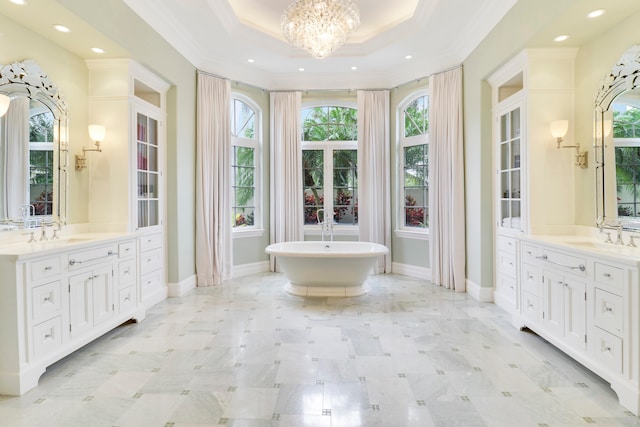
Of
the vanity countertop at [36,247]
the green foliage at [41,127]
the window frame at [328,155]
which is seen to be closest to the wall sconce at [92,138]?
the green foliage at [41,127]

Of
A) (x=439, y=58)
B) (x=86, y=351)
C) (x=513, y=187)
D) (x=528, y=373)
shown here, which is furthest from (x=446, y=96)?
(x=86, y=351)

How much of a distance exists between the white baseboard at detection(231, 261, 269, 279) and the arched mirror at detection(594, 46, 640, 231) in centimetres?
462

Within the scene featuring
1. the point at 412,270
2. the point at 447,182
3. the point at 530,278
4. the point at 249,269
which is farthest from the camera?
the point at 249,269

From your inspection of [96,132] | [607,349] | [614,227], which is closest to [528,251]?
[614,227]

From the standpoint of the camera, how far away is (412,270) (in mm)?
5836

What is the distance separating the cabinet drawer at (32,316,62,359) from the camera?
2.46 m

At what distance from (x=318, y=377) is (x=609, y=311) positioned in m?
1.90

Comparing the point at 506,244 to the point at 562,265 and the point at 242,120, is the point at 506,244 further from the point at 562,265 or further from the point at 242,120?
the point at 242,120

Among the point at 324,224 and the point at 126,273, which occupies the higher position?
the point at 324,224

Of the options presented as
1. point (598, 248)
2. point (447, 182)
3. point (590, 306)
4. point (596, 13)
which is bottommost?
point (590, 306)

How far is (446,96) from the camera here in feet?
16.8

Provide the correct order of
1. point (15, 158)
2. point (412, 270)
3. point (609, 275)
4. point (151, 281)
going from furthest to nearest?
point (412, 270)
point (151, 281)
point (15, 158)
point (609, 275)

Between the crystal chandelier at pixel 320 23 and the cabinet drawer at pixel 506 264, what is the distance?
2.92 meters

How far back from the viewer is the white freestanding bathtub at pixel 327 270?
4465mm
